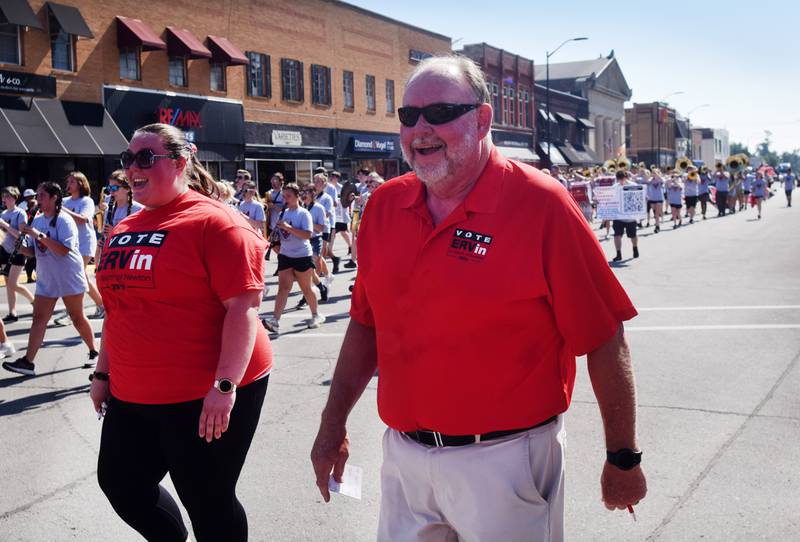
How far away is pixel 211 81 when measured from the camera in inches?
1117

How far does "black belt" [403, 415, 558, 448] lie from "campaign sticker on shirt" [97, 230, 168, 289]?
1.27m

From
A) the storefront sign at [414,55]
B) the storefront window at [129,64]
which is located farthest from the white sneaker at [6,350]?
the storefront sign at [414,55]

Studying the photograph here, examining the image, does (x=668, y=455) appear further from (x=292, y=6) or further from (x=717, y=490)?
(x=292, y=6)

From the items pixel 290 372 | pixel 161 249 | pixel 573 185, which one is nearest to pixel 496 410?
pixel 161 249

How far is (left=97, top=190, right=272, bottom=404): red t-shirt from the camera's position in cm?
309

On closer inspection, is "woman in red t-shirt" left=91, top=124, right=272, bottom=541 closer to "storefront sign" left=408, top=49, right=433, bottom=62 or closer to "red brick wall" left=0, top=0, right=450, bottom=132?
"red brick wall" left=0, top=0, right=450, bottom=132

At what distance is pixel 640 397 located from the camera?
21.4 ft

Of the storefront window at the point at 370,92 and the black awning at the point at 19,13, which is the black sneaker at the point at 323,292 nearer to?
the black awning at the point at 19,13

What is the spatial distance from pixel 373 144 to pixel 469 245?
3521 cm

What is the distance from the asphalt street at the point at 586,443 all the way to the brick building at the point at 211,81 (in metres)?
14.3

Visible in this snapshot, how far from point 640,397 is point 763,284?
7.70 metres

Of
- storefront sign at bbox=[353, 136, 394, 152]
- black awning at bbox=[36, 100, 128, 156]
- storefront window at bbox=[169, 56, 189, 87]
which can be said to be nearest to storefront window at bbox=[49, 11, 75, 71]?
black awning at bbox=[36, 100, 128, 156]

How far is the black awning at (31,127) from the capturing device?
2158 cm

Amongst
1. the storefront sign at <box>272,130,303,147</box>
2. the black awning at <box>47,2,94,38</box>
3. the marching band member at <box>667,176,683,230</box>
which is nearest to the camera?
the black awning at <box>47,2,94,38</box>
